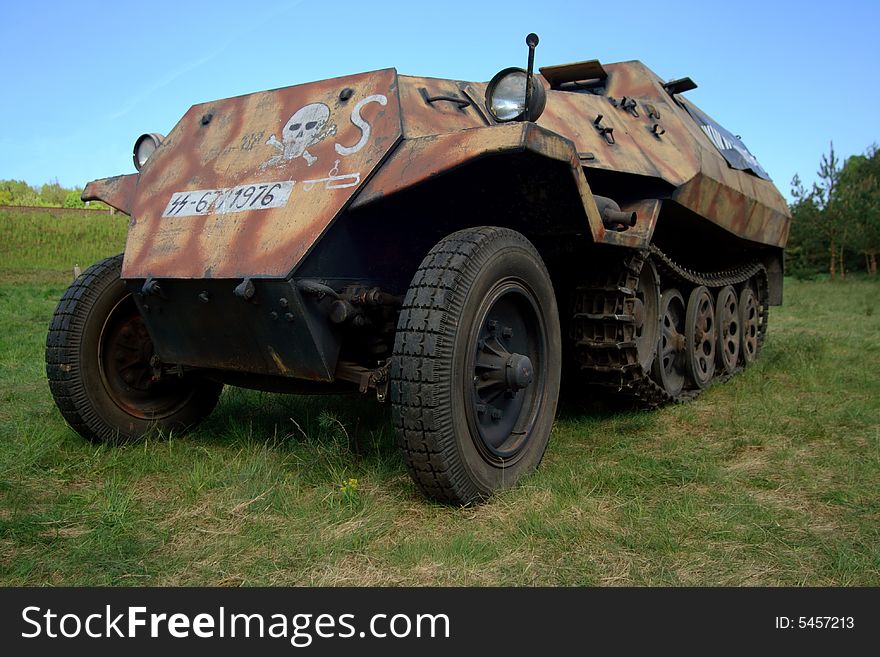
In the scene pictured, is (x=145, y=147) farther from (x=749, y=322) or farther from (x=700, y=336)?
(x=749, y=322)

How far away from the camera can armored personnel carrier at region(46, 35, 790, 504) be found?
10.9ft

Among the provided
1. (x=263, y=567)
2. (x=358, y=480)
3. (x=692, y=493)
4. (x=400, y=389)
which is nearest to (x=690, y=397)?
(x=692, y=493)

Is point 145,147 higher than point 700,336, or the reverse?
point 145,147

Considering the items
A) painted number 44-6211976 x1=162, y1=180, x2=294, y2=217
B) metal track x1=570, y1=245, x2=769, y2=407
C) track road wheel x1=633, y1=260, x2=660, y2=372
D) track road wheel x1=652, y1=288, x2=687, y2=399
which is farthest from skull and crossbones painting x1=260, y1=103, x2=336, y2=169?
track road wheel x1=652, y1=288, x2=687, y2=399

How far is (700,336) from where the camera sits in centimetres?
658

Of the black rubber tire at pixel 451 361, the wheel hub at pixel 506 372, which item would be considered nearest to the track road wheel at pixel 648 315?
the wheel hub at pixel 506 372

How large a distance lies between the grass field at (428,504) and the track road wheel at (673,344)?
0.38m

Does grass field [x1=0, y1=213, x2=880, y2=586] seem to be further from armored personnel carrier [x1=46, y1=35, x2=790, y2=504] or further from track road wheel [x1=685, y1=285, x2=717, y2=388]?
track road wheel [x1=685, y1=285, x2=717, y2=388]

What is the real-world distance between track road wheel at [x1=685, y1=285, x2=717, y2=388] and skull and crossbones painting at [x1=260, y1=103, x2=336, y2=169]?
11.5 feet

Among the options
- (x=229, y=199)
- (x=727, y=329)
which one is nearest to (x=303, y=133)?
(x=229, y=199)

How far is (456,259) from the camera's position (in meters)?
3.35

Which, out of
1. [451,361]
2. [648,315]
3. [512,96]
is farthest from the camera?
[648,315]

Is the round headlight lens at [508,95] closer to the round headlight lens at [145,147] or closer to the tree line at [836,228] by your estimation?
the round headlight lens at [145,147]

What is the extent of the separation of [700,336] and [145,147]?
4242 mm
